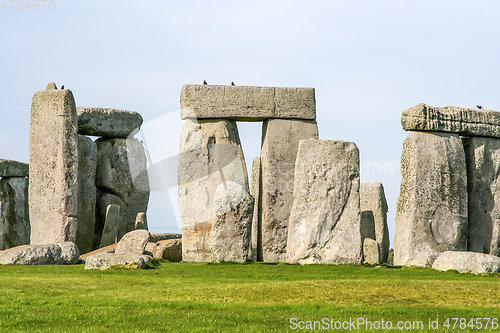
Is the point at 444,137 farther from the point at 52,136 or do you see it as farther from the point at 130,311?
the point at 130,311

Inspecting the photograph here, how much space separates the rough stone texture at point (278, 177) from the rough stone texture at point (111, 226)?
378 centimetres

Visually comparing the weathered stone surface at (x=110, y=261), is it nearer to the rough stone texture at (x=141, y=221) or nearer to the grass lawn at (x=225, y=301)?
the grass lawn at (x=225, y=301)

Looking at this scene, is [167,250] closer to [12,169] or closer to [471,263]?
[471,263]

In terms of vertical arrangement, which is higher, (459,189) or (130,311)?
(459,189)

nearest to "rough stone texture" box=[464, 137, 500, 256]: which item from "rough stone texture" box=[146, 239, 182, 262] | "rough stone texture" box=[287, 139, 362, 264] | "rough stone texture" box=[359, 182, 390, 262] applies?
"rough stone texture" box=[359, 182, 390, 262]

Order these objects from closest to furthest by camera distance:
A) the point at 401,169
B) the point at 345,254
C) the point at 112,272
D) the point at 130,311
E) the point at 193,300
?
the point at 130,311
the point at 193,300
the point at 112,272
the point at 345,254
the point at 401,169

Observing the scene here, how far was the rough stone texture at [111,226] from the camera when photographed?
855 inches

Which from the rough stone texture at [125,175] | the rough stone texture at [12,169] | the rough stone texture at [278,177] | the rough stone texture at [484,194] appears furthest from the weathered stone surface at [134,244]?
the rough stone texture at [12,169]

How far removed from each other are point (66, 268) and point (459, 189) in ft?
29.0

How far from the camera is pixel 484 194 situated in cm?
2059

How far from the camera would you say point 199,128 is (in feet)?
67.3

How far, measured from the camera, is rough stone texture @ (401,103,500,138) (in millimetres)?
18875

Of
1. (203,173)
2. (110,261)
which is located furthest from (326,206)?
(110,261)

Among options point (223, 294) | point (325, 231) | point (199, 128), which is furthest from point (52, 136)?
point (223, 294)
